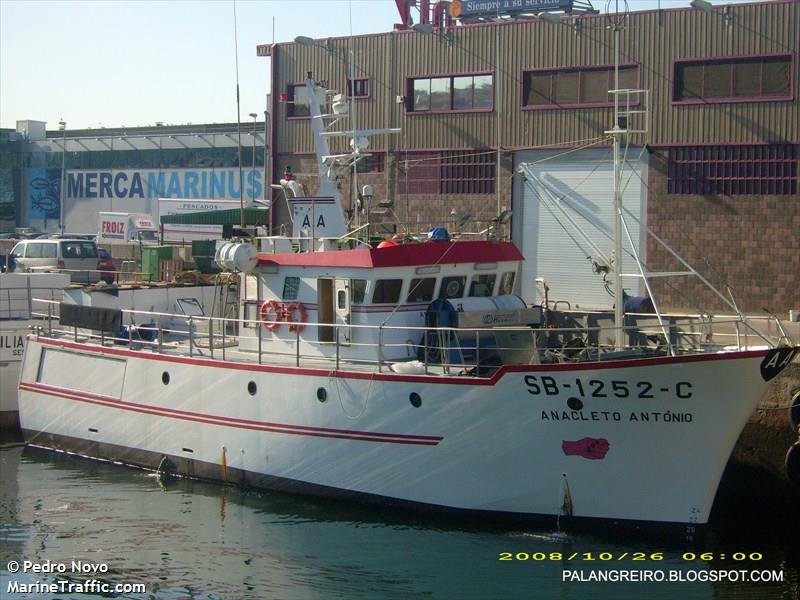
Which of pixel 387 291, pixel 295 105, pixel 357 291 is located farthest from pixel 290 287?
pixel 295 105

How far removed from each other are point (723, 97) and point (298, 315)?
544 inches

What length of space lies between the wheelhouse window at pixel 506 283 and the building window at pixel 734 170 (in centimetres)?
1038

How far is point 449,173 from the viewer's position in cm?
3130

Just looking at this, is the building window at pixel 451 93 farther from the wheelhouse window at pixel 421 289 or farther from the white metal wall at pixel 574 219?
the wheelhouse window at pixel 421 289

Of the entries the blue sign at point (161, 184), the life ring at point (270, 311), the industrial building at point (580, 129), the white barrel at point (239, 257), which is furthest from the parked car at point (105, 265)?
the blue sign at point (161, 184)

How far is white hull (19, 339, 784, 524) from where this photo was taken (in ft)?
50.2

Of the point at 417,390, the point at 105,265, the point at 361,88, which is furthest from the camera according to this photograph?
the point at 105,265

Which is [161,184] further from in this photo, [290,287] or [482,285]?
[482,285]

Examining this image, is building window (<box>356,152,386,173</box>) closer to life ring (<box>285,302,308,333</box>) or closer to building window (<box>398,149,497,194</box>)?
building window (<box>398,149,497,194</box>)

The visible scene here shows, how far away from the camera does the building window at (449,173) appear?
30.7 metres

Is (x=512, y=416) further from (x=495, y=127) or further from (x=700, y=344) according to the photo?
(x=495, y=127)

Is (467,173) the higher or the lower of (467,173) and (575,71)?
the lower

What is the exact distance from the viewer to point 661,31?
27359 millimetres

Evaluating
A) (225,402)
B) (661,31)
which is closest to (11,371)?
(225,402)
